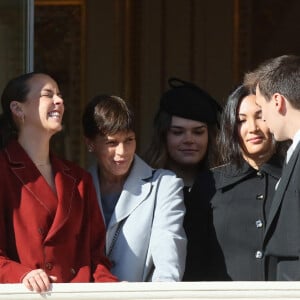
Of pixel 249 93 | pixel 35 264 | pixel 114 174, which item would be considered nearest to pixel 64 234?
pixel 35 264

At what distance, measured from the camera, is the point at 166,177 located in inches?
201

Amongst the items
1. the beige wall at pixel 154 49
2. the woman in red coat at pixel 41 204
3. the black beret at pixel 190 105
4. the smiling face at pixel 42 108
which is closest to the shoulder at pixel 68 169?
A: the woman in red coat at pixel 41 204

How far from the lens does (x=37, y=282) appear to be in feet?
14.4

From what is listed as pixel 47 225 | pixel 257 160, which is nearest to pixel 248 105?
pixel 257 160

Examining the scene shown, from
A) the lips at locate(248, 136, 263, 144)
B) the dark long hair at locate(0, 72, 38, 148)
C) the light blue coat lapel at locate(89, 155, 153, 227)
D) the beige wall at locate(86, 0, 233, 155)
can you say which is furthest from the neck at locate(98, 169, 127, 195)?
the beige wall at locate(86, 0, 233, 155)

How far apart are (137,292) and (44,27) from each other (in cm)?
393

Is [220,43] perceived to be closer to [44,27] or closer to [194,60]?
[194,60]

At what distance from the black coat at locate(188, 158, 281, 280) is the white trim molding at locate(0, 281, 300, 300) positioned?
1.53 feet

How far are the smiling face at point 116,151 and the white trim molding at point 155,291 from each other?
77cm

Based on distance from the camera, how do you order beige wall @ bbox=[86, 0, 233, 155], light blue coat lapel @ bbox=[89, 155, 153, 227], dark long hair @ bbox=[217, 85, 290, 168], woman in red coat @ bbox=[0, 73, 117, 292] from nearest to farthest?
woman in red coat @ bbox=[0, 73, 117, 292] → light blue coat lapel @ bbox=[89, 155, 153, 227] → dark long hair @ bbox=[217, 85, 290, 168] → beige wall @ bbox=[86, 0, 233, 155]

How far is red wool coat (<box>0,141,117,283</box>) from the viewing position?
15.1ft

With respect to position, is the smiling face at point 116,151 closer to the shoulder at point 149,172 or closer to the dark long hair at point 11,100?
the shoulder at point 149,172

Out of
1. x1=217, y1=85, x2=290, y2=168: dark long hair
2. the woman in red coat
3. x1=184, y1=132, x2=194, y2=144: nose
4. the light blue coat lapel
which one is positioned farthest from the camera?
x1=184, y1=132, x2=194, y2=144: nose

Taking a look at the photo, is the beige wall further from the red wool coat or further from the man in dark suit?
the man in dark suit
